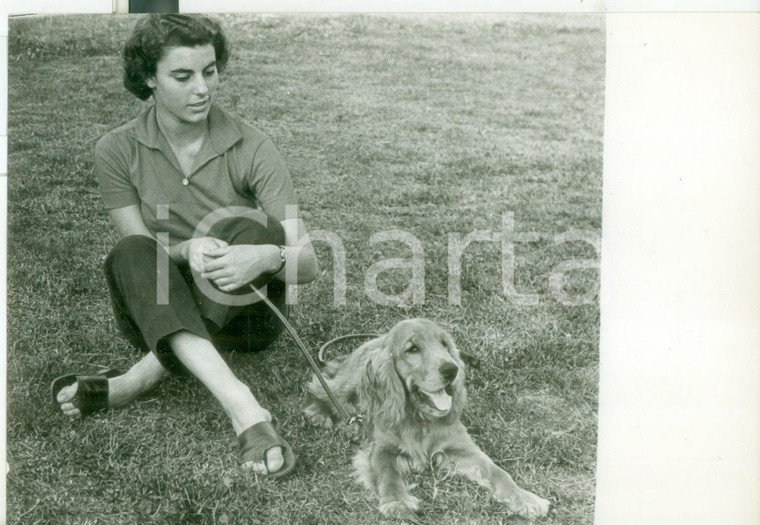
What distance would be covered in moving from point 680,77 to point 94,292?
296cm

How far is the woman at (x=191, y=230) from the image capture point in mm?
3887

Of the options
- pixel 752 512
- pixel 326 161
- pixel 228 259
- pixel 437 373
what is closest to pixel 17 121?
pixel 228 259

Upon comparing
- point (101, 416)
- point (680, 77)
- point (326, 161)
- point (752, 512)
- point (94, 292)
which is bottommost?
point (752, 512)

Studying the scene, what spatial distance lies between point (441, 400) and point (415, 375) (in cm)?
17

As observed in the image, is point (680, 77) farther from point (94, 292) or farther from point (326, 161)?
point (94, 292)

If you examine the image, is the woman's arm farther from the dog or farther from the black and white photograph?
the dog

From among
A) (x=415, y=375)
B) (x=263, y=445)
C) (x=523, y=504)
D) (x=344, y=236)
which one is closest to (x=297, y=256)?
(x=344, y=236)

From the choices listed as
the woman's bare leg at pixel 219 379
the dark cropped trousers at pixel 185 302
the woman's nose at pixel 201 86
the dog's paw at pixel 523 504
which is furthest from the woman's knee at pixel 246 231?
the dog's paw at pixel 523 504

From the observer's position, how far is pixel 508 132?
155 inches

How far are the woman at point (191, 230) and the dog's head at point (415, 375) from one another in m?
0.48

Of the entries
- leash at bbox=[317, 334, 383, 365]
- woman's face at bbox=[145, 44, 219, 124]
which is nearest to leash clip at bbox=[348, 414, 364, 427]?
leash at bbox=[317, 334, 383, 365]

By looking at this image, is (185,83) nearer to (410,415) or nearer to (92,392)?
(92,392)

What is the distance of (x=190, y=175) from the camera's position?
12.9ft

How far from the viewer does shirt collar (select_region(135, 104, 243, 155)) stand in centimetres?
395
